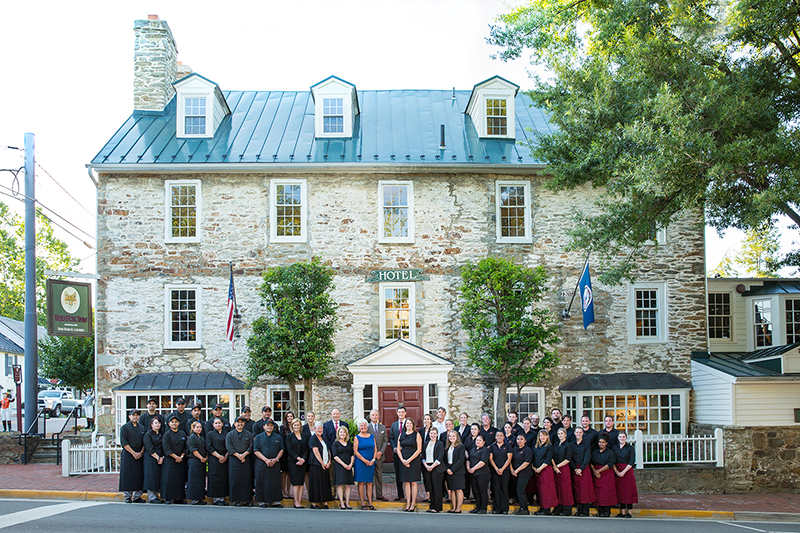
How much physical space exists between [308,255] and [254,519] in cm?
919

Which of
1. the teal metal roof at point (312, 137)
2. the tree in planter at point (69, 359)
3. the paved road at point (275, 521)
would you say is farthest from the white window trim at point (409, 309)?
the tree in planter at point (69, 359)

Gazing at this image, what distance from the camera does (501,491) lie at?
12.4m

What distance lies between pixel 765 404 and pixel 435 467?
31.5 ft

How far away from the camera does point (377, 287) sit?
61.6 feet

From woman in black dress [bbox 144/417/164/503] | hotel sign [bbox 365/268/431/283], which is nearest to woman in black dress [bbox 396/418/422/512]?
woman in black dress [bbox 144/417/164/503]

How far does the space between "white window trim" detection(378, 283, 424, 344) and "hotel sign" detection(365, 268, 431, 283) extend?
0.19m

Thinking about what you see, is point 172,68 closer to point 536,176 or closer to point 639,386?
point 536,176

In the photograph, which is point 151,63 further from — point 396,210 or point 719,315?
point 719,315

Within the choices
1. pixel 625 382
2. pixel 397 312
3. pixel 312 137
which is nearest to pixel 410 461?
pixel 397 312

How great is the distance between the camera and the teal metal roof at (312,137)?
62.6 ft

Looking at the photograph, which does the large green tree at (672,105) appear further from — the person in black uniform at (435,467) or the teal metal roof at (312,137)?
the person in black uniform at (435,467)

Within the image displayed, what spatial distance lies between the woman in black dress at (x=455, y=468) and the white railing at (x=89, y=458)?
761 cm

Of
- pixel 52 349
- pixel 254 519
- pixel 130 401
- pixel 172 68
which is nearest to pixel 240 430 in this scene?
pixel 254 519

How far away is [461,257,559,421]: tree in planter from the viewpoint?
16797 mm
